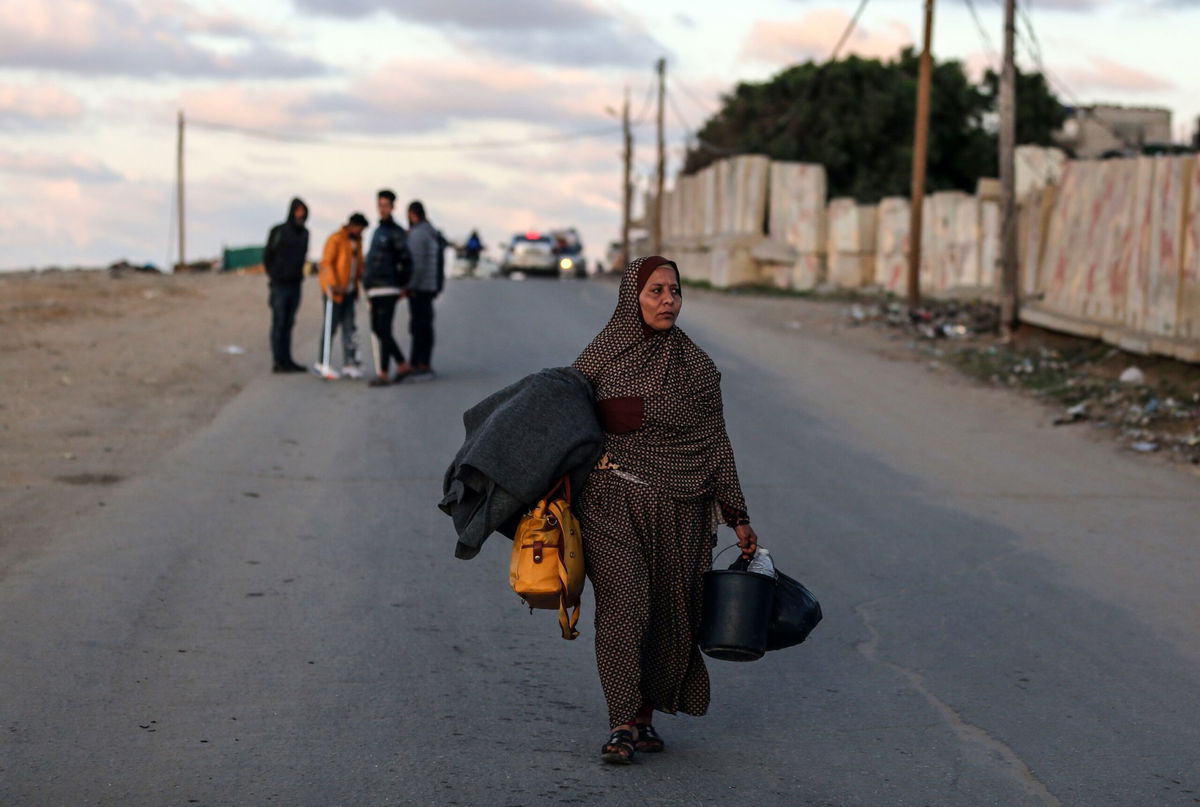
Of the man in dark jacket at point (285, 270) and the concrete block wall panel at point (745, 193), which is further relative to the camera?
the concrete block wall panel at point (745, 193)

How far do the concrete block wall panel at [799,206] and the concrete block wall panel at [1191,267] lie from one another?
71.3 ft

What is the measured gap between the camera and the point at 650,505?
513cm

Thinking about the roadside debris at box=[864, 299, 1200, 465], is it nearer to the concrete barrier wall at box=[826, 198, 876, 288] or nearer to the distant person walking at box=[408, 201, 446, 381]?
the distant person walking at box=[408, 201, 446, 381]

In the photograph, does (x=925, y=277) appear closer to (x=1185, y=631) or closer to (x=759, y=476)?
(x=759, y=476)

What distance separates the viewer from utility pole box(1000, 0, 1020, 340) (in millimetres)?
20484

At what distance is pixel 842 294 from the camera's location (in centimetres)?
3319

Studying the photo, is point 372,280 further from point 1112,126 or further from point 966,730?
point 1112,126

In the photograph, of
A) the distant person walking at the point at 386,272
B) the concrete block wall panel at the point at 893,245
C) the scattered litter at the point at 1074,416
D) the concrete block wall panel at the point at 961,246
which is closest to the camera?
the scattered litter at the point at 1074,416

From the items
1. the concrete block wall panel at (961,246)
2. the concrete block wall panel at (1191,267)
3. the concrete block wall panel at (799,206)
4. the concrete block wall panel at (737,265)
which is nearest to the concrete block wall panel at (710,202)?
the concrete block wall panel at (737,265)

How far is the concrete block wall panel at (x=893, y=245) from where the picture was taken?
32.5 metres

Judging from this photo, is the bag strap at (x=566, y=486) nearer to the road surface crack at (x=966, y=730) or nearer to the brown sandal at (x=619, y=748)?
the brown sandal at (x=619, y=748)

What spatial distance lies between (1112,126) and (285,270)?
1878 inches

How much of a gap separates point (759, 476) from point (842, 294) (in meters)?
22.7

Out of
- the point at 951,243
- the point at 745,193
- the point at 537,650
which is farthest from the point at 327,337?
the point at 745,193
